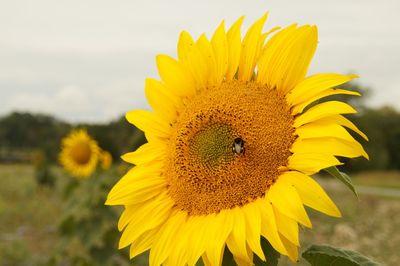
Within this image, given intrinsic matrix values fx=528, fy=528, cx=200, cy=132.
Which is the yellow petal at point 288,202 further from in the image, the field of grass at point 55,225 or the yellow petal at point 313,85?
the field of grass at point 55,225

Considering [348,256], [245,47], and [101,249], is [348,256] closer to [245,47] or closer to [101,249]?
[245,47]

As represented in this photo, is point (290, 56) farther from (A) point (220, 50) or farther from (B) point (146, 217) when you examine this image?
(B) point (146, 217)

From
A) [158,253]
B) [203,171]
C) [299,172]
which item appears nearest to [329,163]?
[299,172]

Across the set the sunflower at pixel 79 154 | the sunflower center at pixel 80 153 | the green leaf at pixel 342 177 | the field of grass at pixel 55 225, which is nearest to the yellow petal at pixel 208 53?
the green leaf at pixel 342 177

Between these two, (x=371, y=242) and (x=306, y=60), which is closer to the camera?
(x=306, y=60)

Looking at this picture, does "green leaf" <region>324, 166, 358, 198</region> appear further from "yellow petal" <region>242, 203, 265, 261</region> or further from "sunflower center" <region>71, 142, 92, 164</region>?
"sunflower center" <region>71, 142, 92, 164</region>

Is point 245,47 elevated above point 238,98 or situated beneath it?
elevated above

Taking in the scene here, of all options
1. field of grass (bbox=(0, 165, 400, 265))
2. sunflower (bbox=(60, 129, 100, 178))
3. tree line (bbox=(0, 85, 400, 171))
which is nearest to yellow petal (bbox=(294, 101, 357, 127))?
sunflower (bbox=(60, 129, 100, 178))
